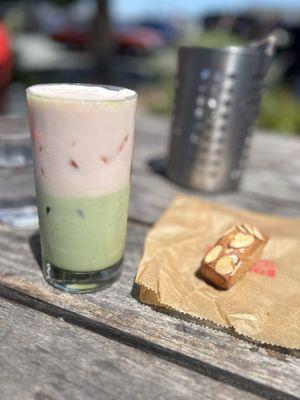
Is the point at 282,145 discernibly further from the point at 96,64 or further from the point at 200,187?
the point at 96,64

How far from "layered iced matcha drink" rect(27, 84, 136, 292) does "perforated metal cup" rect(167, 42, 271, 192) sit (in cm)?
49

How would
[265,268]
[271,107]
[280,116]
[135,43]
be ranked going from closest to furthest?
[265,268] < [280,116] < [271,107] < [135,43]

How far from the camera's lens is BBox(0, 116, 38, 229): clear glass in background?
0.86 meters

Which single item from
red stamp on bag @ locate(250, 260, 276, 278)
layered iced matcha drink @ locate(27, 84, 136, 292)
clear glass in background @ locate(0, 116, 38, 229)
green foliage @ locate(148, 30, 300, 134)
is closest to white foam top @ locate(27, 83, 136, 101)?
layered iced matcha drink @ locate(27, 84, 136, 292)

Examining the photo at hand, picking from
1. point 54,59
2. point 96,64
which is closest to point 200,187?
point 96,64

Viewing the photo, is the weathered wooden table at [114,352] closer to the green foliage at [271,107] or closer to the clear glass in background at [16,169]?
the clear glass in background at [16,169]

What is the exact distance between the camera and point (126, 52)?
1025cm

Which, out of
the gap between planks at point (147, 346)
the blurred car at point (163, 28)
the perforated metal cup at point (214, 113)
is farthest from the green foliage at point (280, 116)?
the blurred car at point (163, 28)

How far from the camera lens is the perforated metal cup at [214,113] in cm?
104

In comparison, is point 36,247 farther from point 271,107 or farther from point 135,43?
point 135,43

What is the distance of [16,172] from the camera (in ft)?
3.57

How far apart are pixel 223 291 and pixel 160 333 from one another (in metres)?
0.14

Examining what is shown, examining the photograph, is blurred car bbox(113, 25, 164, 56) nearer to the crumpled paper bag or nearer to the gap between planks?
the crumpled paper bag

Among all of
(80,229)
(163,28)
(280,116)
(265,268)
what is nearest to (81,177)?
(80,229)
